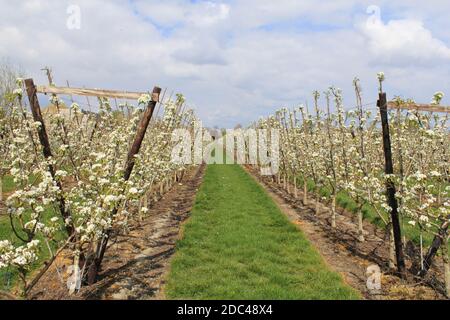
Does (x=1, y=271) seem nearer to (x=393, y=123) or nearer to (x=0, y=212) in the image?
(x=0, y=212)

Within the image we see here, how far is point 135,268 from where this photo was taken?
8.40m

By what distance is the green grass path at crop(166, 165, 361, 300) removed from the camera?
7141mm

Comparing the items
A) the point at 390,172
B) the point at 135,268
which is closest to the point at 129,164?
the point at 135,268

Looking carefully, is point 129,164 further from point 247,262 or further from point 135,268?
point 247,262

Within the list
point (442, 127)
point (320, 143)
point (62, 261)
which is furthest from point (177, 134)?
point (442, 127)

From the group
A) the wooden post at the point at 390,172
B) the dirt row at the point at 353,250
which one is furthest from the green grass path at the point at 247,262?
the wooden post at the point at 390,172

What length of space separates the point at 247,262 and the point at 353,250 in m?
3.31

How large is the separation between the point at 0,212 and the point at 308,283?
1148 cm

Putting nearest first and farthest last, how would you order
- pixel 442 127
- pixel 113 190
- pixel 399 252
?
pixel 113 190 < pixel 399 252 < pixel 442 127

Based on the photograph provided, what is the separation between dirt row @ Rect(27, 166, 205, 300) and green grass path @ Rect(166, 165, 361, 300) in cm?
41

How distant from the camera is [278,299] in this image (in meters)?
6.77

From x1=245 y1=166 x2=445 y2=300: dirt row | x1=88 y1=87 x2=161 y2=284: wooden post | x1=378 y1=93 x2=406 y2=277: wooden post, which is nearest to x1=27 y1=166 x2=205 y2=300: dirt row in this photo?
x1=88 y1=87 x2=161 y2=284: wooden post

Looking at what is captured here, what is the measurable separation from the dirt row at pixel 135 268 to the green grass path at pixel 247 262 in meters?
0.41

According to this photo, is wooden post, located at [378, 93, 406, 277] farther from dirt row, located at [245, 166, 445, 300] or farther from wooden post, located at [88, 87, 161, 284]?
wooden post, located at [88, 87, 161, 284]
